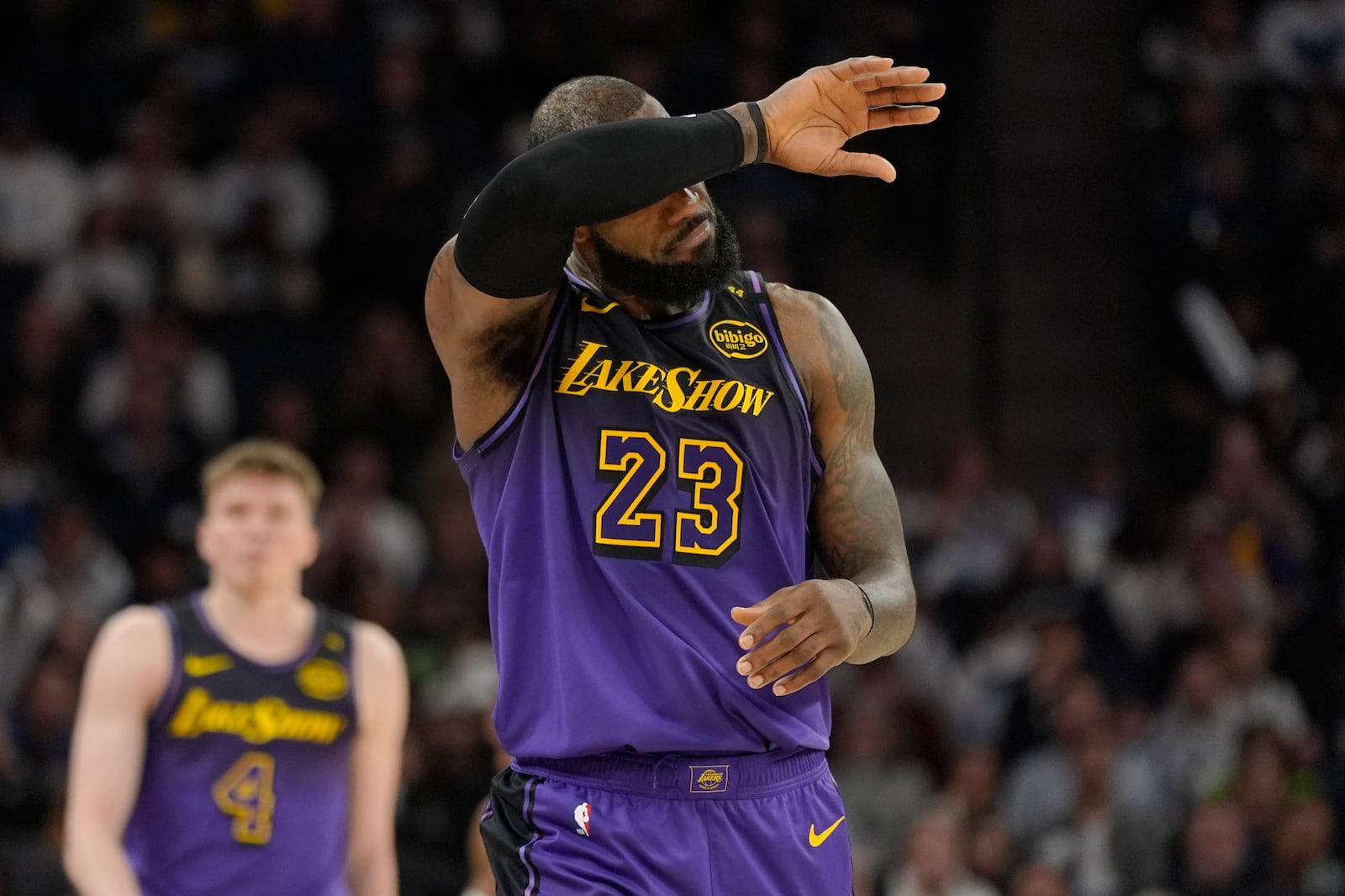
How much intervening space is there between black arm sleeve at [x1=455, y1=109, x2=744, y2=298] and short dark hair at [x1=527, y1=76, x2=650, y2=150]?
316 millimetres

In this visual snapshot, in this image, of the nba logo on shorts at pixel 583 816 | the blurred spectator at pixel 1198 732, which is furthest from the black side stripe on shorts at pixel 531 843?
the blurred spectator at pixel 1198 732

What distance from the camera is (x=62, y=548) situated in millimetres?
9961

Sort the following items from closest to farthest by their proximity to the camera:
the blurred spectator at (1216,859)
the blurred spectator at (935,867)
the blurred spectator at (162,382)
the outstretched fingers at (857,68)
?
the outstretched fingers at (857,68), the blurred spectator at (935,867), the blurred spectator at (1216,859), the blurred spectator at (162,382)

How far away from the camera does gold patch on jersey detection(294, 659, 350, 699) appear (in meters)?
5.73

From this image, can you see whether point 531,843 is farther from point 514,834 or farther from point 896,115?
point 896,115

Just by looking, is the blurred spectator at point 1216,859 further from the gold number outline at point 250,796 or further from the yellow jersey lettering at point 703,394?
the yellow jersey lettering at point 703,394

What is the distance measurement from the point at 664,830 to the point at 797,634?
538 millimetres

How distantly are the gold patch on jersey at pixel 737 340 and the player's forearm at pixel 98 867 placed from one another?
8.33ft

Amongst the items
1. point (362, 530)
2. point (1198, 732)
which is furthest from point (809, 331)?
point (1198, 732)

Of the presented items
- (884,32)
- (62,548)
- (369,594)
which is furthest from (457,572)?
(884,32)

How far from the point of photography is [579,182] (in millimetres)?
3408

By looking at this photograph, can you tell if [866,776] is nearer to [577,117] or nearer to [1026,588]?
[1026,588]

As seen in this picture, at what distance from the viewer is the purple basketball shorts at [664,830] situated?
3559mm

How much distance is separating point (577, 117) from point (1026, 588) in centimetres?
750
